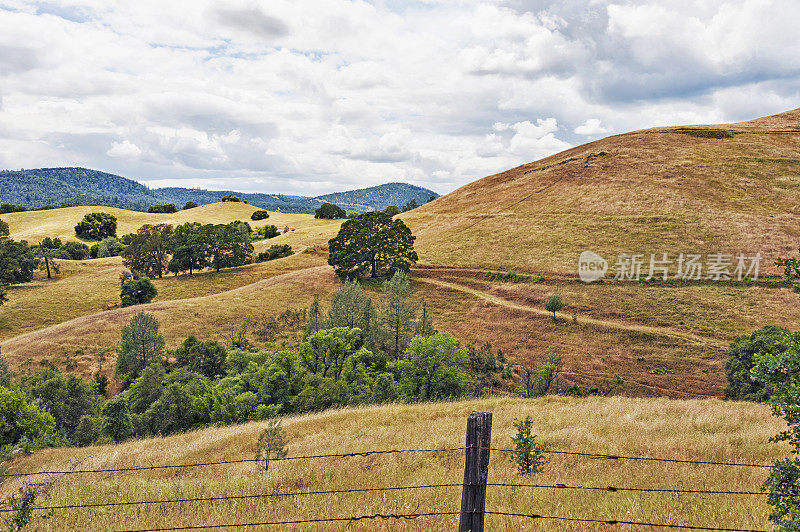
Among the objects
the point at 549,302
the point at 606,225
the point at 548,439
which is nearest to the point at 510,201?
the point at 606,225

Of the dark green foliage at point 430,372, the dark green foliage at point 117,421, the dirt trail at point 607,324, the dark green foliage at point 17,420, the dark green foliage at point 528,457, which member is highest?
the dark green foliage at point 528,457

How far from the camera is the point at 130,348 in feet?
137

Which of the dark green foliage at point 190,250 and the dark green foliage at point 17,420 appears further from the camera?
the dark green foliage at point 190,250

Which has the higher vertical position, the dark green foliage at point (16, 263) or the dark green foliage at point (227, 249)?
the dark green foliage at point (227, 249)

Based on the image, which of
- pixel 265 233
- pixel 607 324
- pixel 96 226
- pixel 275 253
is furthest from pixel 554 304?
pixel 96 226

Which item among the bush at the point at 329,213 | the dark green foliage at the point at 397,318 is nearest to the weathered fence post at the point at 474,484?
the dark green foliage at the point at 397,318

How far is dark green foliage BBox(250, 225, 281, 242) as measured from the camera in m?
129

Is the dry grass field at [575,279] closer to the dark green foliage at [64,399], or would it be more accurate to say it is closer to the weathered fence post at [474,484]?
the dark green foliage at [64,399]

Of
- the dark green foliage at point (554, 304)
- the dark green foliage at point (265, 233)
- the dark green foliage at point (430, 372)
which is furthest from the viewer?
the dark green foliage at point (265, 233)

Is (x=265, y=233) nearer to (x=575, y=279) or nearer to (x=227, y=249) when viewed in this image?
(x=227, y=249)

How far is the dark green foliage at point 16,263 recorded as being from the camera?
235 ft

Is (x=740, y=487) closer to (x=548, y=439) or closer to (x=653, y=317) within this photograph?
(x=548, y=439)

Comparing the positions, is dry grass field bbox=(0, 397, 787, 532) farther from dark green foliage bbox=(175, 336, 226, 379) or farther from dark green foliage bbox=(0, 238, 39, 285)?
dark green foliage bbox=(0, 238, 39, 285)

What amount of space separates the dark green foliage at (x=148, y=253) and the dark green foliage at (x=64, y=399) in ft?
181
